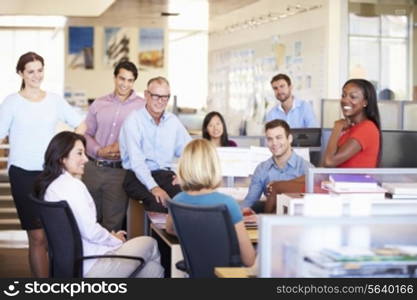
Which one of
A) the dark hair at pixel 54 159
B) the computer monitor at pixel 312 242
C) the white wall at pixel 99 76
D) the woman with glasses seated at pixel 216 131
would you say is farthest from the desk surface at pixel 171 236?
the white wall at pixel 99 76

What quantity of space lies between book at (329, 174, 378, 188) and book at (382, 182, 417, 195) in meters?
0.06

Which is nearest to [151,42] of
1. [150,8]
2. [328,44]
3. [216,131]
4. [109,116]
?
[150,8]

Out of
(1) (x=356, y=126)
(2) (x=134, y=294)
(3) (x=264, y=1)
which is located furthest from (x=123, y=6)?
(2) (x=134, y=294)

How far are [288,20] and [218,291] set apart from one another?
954 cm

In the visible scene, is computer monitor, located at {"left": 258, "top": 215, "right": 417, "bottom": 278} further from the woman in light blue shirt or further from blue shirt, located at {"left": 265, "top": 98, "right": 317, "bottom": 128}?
blue shirt, located at {"left": 265, "top": 98, "right": 317, "bottom": 128}

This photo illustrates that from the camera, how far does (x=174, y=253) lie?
4.17 m

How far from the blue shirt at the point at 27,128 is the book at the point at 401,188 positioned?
2201 mm

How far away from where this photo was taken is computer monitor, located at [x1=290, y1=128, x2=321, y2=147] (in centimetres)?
752

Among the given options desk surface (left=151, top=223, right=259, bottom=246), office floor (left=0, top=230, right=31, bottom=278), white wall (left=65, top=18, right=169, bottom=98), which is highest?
white wall (left=65, top=18, right=169, bottom=98)

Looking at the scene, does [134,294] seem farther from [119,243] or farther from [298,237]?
A: [119,243]

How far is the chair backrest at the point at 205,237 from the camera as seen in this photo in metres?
3.49

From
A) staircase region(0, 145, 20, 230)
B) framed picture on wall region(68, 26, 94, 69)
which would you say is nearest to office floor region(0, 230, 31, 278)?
staircase region(0, 145, 20, 230)

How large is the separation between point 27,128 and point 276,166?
1572mm

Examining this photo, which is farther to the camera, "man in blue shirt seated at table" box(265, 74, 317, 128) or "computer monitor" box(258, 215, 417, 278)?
"man in blue shirt seated at table" box(265, 74, 317, 128)
